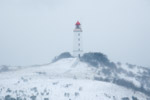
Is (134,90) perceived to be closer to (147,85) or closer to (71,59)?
(147,85)

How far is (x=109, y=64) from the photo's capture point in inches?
3637

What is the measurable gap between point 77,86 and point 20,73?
16.9 m

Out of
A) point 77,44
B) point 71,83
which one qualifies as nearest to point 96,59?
point 77,44

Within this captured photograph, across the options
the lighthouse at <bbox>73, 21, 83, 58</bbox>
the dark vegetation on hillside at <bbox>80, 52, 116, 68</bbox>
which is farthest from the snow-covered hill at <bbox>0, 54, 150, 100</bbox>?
the lighthouse at <bbox>73, 21, 83, 58</bbox>

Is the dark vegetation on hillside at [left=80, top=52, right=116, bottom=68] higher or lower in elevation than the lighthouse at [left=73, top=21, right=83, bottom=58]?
lower

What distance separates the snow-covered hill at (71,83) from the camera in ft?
203

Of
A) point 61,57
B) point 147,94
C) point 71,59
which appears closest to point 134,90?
point 147,94

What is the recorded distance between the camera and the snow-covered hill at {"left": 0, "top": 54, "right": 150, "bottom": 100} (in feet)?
203

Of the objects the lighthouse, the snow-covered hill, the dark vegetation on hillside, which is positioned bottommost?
the snow-covered hill

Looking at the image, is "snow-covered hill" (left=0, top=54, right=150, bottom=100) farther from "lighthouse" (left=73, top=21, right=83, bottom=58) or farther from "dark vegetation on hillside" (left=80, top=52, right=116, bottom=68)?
"lighthouse" (left=73, top=21, right=83, bottom=58)

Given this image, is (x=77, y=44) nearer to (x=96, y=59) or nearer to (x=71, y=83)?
(x=96, y=59)

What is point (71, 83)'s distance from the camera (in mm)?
67750

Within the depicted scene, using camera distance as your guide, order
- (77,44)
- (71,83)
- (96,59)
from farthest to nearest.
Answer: (96,59)
(77,44)
(71,83)

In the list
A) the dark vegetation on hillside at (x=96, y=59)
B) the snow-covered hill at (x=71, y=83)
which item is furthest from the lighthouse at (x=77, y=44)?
the snow-covered hill at (x=71, y=83)
